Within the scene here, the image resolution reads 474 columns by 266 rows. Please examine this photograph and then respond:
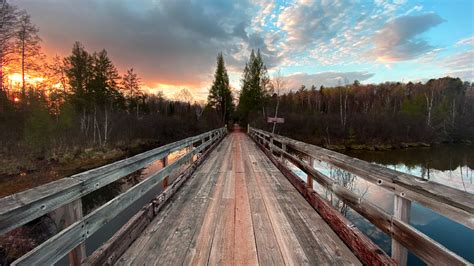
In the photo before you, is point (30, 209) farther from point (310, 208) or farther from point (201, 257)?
point (310, 208)

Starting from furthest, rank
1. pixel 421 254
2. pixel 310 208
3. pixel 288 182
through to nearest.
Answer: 1. pixel 288 182
2. pixel 310 208
3. pixel 421 254

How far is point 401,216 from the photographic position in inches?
70.7

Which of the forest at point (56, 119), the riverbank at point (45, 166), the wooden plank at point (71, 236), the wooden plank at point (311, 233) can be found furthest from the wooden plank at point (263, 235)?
the forest at point (56, 119)

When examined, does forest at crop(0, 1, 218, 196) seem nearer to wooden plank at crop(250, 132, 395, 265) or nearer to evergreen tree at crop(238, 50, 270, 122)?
evergreen tree at crop(238, 50, 270, 122)

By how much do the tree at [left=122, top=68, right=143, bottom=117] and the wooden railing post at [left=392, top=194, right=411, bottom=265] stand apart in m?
42.1

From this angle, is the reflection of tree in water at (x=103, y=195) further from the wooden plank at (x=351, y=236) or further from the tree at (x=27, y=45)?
the tree at (x=27, y=45)

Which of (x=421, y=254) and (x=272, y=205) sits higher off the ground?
(x=421, y=254)

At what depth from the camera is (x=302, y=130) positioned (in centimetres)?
2961

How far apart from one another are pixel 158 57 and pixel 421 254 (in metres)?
26.0

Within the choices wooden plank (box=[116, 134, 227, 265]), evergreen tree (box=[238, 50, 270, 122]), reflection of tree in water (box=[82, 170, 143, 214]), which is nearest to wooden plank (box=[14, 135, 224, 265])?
wooden plank (box=[116, 134, 227, 265])

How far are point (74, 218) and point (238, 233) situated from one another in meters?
1.75

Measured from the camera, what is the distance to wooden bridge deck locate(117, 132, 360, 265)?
2.24 m

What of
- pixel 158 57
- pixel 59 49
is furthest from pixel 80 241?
pixel 59 49

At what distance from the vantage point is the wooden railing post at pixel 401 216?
176cm
